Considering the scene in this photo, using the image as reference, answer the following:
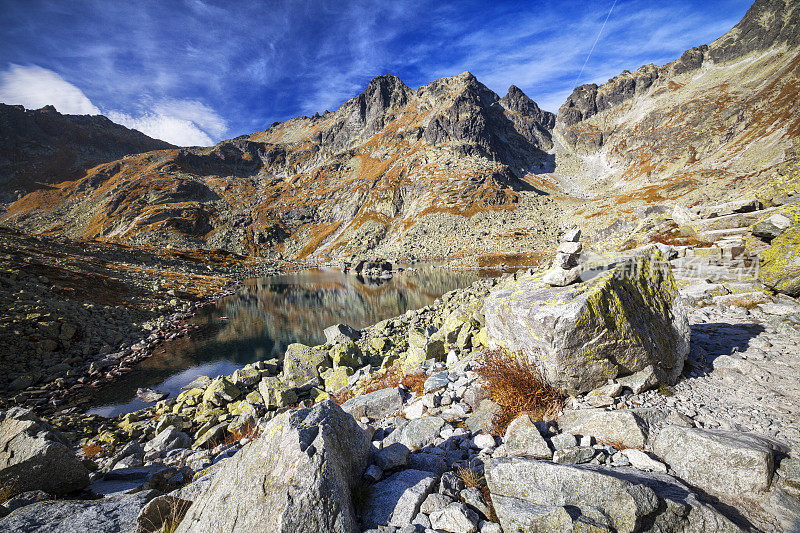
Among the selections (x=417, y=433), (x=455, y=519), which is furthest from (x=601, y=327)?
(x=455, y=519)

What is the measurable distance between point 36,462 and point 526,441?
960cm

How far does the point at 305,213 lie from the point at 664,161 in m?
187

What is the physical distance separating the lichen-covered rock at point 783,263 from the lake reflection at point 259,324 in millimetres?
28362

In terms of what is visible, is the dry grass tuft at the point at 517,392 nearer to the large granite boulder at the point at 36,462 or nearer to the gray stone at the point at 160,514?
the gray stone at the point at 160,514

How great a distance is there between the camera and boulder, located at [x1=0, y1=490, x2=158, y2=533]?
4.12 meters

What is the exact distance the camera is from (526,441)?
15.6 ft

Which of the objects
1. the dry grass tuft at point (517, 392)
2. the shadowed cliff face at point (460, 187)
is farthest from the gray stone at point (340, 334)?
the shadowed cliff face at point (460, 187)

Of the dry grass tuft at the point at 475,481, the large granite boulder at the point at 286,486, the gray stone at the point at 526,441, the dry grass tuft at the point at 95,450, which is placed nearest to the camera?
the large granite boulder at the point at 286,486

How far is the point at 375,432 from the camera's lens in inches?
270

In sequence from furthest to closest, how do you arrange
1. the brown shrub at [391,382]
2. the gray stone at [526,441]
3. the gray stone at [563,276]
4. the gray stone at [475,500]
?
1. the brown shrub at [391,382]
2. the gray stone at [563,276]
3. the gray stone at [526,441]
4. the gray stone at [475,500]

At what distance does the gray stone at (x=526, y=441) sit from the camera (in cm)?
451

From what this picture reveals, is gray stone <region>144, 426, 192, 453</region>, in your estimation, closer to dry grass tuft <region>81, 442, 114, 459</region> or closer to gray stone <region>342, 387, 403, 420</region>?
dry grass tuft <region>81, 442, 114, 459</region>

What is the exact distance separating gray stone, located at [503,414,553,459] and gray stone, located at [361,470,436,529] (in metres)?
1.46

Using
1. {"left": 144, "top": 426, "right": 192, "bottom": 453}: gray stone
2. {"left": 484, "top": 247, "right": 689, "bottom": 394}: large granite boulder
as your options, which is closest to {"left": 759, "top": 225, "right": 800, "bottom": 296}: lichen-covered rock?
{"left": 484, "top": 247, "right": 689, "bottom": 394}: large granite boulder
